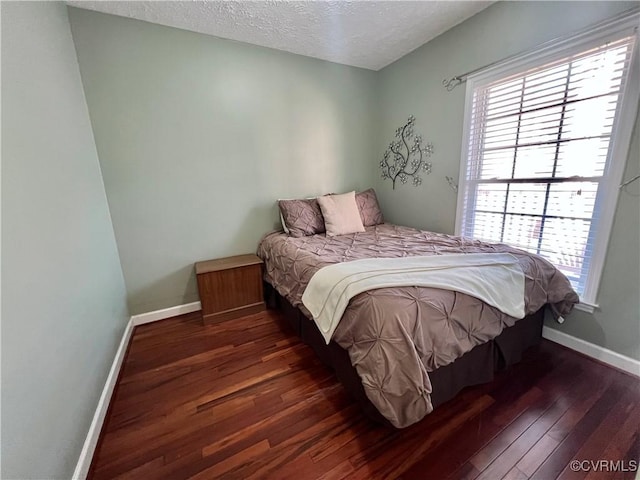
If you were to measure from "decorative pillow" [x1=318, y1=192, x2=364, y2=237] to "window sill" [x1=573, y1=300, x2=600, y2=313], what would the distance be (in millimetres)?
1695

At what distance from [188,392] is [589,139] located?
9.61 ft

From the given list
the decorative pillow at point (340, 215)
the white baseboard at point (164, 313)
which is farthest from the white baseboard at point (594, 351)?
the white baseboard at point (164, 313)

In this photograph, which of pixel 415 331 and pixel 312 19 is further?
pixel 312 19

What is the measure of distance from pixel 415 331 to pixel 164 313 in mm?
2279

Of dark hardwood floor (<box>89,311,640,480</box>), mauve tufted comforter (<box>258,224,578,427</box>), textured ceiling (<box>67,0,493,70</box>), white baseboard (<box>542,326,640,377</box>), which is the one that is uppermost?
textured ceiling (<box>67,0,493,70</box>)

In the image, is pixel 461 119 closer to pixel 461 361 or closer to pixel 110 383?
pixel 461 361

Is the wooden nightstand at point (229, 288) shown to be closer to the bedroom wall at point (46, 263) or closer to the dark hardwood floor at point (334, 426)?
the dark hardwood floor at point (334, 426)

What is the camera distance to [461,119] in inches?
90.0

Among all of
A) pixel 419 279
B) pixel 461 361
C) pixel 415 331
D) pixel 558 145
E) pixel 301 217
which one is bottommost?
pixel 461 361

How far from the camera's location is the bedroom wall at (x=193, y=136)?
198 cm

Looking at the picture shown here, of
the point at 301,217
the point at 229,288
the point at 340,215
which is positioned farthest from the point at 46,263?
the point at 340,215

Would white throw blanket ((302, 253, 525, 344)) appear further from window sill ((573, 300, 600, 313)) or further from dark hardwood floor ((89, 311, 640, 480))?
window sill ((573, 300, 600, 313))

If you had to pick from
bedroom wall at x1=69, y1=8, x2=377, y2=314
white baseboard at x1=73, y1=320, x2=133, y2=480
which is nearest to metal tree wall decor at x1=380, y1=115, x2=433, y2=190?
bedroom wall at x1=69, y1=8, x2=377, y2=314

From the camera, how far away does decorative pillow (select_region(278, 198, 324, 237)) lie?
2498 millimetres
